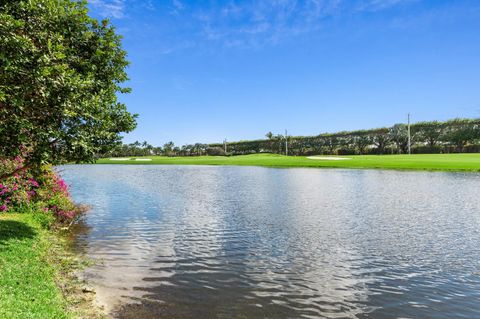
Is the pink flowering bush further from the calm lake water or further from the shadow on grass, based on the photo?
the shadow on grass

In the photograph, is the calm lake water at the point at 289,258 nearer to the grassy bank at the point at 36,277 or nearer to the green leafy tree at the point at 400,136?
the grassy bank at the point at 36,277

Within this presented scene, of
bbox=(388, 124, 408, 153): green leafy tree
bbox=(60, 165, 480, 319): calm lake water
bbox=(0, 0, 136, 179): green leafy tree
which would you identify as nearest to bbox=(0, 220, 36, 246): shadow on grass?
bbox=(60, 165, 480, 319): calm lake water

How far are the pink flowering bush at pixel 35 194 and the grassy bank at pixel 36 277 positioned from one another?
2.38 meters

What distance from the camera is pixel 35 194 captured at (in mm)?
18734

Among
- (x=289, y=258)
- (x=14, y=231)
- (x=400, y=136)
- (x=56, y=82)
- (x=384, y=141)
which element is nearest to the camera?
(x=56, y=82)

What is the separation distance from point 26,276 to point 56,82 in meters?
5.14

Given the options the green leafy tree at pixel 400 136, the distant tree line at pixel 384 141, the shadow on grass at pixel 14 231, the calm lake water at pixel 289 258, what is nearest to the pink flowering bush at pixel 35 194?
the calm lake water at pixel 289 258

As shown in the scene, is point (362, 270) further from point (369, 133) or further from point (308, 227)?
point (369, 133)

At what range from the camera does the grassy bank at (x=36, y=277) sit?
778 cm

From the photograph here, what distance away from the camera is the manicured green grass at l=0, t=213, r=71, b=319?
7.64 metres

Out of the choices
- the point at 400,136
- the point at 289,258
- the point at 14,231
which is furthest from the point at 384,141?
the point at 14,231

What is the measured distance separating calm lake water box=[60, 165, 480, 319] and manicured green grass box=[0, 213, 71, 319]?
1340mm

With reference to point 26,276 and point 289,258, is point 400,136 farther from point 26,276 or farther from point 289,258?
point 26,276

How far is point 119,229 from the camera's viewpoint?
1783 centimetres
